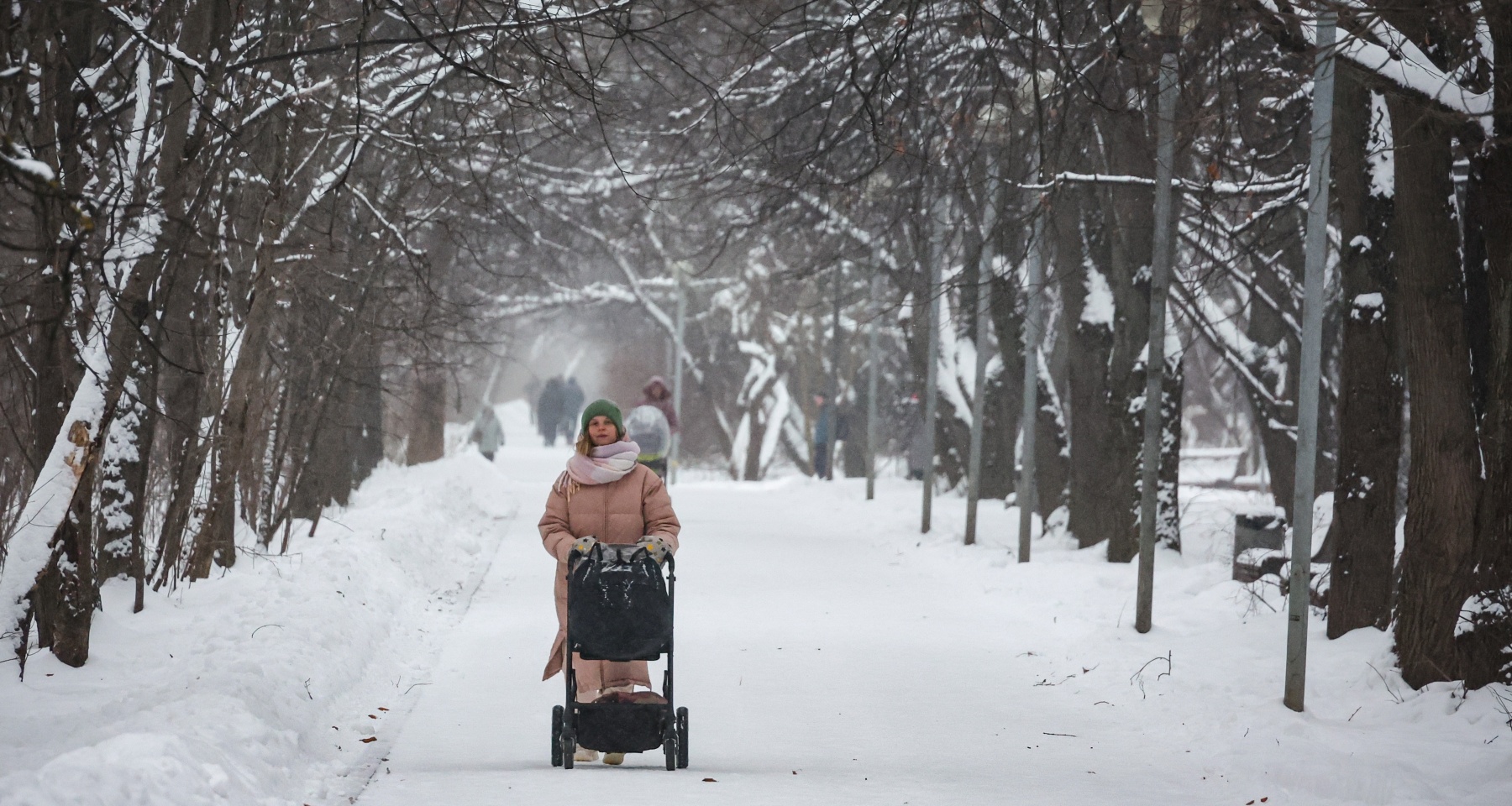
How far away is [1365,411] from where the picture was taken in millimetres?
10125

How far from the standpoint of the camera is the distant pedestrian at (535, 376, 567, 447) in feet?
176

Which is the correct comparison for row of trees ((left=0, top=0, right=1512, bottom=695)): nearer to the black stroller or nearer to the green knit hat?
the green knit hat

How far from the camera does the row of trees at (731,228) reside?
7.92m

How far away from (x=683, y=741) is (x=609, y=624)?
664 mm

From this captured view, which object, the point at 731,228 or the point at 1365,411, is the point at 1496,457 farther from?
the point at 731,228

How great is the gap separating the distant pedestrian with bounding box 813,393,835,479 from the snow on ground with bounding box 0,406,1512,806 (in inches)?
774

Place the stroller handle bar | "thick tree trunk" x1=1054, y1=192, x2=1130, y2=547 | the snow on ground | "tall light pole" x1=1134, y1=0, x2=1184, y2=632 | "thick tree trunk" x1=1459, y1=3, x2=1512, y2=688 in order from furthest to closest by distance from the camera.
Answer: "thick tree trunk" x1=1054, y1=192, x2=1130, y2=547 → "tall light pole" x1=1134, y1=0, x2=1184, y2=632 → "thick tree trunk" x1=1459, y1=3, x2=1512, y2=688 → the stroller handle bar → the snow on ground

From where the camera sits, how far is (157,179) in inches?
338

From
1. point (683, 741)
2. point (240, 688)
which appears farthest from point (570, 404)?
point (683, 741)

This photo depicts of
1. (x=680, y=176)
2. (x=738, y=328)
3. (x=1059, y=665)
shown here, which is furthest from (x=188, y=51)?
(x=738, y=328)

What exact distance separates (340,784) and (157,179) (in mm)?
3664

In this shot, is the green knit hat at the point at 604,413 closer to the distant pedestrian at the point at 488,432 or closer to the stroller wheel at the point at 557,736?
the stroller wheel at the point at 557,736

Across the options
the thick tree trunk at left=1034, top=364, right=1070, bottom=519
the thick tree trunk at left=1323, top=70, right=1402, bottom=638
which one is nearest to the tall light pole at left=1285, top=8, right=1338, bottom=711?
the thick tree trunk at left=1323, top=70, right=1402, bottom=638

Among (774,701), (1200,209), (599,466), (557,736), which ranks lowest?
(774,701)
